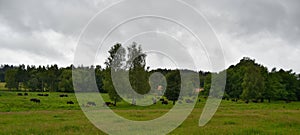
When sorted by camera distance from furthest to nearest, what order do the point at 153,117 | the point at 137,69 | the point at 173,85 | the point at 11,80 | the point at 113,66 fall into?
the point at 11,80 → the point at 173,85 → the point at 137,69 → the point at 113,66 → the point at 153,117

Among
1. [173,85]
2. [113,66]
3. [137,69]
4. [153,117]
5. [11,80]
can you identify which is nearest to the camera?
[153,117]

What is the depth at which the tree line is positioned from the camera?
171 ft

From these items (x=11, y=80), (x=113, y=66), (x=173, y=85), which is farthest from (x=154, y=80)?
(x=11, y=80)

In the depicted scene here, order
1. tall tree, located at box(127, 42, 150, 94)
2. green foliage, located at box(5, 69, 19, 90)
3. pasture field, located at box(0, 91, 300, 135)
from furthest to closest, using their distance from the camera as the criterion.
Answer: green foliage, located at box(5, 69, 19, 90), tall tree, located at box(127, 42, 150, 94), pasture field, located at box(0, 91, 300, 135)

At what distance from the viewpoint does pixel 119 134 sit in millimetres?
16250

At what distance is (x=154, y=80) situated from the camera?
2645 inches

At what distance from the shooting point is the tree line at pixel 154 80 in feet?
171

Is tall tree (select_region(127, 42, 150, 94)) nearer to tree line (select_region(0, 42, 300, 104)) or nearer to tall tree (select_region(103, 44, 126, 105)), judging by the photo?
tree line (select_region(0, 42, 300, 104))

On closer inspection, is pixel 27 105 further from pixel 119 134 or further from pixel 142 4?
pixel 119 134

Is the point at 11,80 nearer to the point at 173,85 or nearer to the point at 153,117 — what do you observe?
the point at 173,85

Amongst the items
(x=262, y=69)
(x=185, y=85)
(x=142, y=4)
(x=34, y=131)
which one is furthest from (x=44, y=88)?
(x=34, y=131)

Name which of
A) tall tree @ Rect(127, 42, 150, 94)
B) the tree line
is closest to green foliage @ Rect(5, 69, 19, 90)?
the tree line

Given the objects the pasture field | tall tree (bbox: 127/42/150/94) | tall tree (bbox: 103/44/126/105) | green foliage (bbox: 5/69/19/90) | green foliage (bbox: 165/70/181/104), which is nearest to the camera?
the pasture field

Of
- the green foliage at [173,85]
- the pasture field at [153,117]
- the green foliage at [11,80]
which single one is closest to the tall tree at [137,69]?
the green foliage at [173,85]
